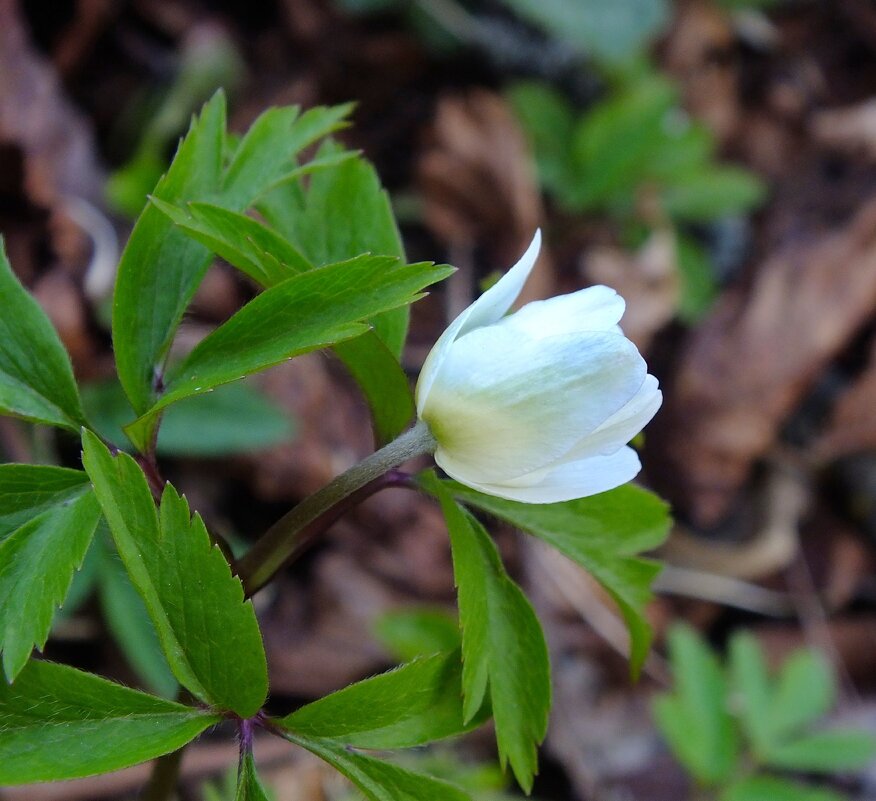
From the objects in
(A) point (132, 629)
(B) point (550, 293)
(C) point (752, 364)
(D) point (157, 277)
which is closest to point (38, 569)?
(D) point (157, 277)

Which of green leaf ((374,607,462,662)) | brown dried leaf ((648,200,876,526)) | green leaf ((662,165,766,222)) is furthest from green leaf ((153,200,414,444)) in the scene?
green leaf ((662,165,766,222))

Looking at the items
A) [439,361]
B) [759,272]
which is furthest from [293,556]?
[759,272]

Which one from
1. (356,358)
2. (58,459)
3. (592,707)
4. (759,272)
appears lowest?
(592,707)

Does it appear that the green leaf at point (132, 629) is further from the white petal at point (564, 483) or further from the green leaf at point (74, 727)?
the white petal at point (564, 483)

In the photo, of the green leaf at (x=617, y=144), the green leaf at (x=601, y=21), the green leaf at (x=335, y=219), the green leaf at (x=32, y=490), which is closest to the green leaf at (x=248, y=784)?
the green leaf at (x=32, y=490)

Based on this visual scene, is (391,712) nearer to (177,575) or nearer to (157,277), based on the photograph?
(177,575)

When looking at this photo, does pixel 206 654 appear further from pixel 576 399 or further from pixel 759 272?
pixel 759 272
